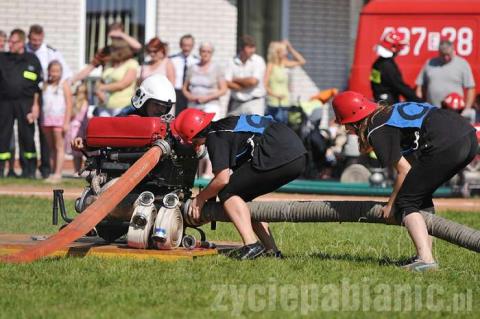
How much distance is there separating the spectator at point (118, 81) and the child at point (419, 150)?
743 centimetres

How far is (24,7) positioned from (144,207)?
38.6 feet

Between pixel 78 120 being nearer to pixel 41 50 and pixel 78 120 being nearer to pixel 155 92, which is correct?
pixel 41 50

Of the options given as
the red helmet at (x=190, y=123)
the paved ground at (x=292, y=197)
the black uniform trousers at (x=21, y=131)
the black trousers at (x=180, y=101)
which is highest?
the red helmet at (x=190, y=123)

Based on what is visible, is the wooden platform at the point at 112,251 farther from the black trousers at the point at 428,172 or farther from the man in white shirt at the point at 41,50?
the man in white shirt at the point at 41,50

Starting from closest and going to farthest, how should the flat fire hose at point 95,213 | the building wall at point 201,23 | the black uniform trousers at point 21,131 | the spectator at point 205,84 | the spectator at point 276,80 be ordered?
the flat fire hose at point 95,213
the spectator at point 205,84
the black uniform trousers at point 21,131
the spectator at point 276,80
the building wall at point 201,23

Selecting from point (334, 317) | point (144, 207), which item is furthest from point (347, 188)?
point (334, 317)

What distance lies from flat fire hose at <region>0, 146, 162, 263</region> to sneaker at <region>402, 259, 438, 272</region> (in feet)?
6.77

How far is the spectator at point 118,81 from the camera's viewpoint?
51.4ft

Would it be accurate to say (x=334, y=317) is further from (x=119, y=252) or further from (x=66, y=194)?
(x=66, y=194)

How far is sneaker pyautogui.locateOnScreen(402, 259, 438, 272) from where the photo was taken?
27.7 feet

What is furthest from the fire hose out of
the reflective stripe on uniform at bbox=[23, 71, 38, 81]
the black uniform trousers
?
the black uniform trousers

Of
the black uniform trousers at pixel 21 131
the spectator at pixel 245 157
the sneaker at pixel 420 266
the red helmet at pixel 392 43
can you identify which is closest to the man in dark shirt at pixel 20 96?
the black uniform trousers at pixel 21 131

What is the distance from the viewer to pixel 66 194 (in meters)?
14.6

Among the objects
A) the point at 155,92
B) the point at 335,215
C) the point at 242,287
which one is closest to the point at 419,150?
the point at 335,215
